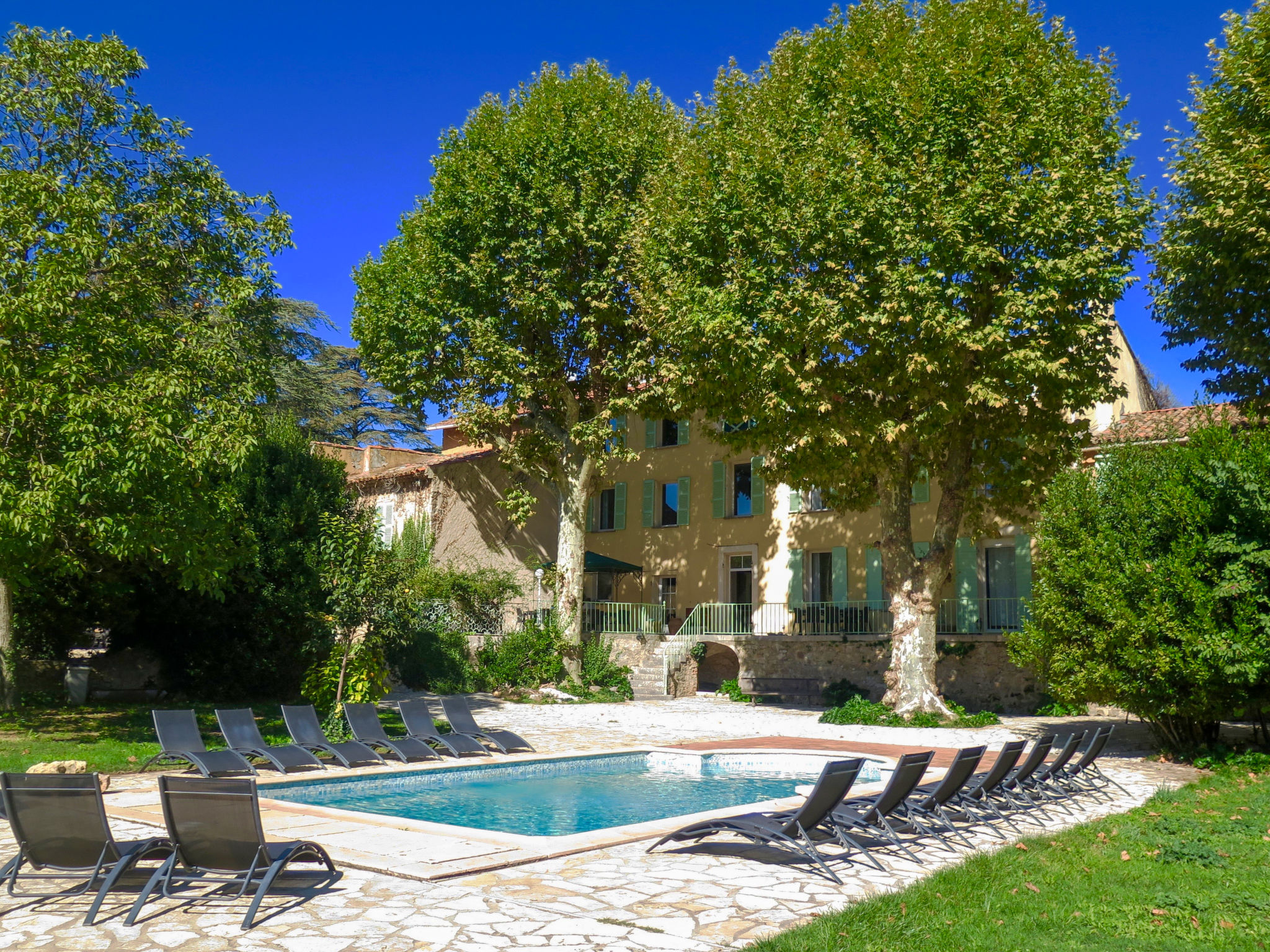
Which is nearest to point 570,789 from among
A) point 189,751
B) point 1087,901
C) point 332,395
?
point 189,751

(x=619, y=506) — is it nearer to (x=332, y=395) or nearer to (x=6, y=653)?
(x=332, y=395)

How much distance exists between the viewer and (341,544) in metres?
14.6

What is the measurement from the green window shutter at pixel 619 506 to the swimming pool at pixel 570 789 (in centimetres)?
1711

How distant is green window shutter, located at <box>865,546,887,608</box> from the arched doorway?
486cm

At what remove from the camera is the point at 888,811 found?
760 cm

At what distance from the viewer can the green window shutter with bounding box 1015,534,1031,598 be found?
904 inches

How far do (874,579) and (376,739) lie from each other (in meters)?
15.3

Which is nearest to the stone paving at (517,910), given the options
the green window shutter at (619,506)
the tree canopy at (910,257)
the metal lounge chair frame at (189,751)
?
the metal lounge chair frame at (189,751)

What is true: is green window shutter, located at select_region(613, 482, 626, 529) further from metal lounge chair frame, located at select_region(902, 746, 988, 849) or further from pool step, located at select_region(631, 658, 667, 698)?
metal lounge chair frame, located at select_region(902, 746, 988, 849)

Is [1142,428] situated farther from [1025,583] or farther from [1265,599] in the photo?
[1265,599]

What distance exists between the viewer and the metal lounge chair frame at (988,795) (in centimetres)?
841

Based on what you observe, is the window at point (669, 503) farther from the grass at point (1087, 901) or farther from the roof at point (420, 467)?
the grass at point (1087, 901)

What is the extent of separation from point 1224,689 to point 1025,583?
10.9 m

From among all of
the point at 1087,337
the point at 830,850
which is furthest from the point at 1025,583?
the point at 830,850
